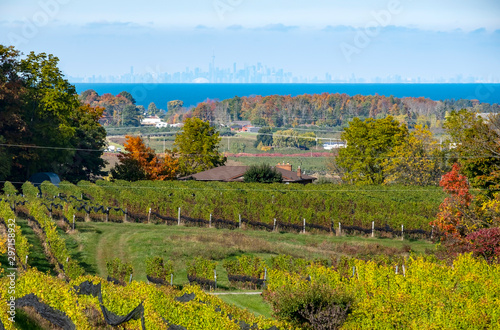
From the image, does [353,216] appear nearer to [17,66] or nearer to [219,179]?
[219,179]

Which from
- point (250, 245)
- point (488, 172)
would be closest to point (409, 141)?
point (488, 172)

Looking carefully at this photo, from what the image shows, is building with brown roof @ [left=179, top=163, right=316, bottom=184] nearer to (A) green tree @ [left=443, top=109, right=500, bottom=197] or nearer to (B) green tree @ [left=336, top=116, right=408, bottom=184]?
(B) green tree @ [left=336, top=116, right=408, bottom=184]

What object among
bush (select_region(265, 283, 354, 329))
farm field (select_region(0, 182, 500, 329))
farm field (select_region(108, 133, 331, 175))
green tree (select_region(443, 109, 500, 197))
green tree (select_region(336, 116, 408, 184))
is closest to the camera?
bush (select_region(265, 283, 354, 329))

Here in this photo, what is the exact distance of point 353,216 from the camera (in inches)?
1646

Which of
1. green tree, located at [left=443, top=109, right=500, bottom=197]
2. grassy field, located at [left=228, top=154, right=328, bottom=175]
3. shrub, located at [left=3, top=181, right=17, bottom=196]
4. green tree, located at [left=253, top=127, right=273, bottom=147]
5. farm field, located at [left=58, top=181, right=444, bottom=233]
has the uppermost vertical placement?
green tree, located at [left=443, top=109, right=500, bottom=197]

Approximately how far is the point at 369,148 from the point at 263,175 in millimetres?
15477

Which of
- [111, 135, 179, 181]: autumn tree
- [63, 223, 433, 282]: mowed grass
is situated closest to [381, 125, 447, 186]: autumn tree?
[111, 135, 179, 181]: autumn tree

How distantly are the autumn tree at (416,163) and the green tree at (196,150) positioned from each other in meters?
19.1

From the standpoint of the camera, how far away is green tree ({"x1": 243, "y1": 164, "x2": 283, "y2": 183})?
5688 centimetres

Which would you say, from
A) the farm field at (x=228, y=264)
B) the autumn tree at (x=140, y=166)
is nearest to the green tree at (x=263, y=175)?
the farm field at (x=228, y=264)

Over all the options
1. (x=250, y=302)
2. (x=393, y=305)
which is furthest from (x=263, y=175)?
(x=393, y=305)

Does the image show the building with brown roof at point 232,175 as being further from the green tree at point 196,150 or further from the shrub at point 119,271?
the shrub at point 119,271

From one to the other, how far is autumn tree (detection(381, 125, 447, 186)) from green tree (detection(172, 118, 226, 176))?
19.1m

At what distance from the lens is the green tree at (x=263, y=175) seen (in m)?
56.9
